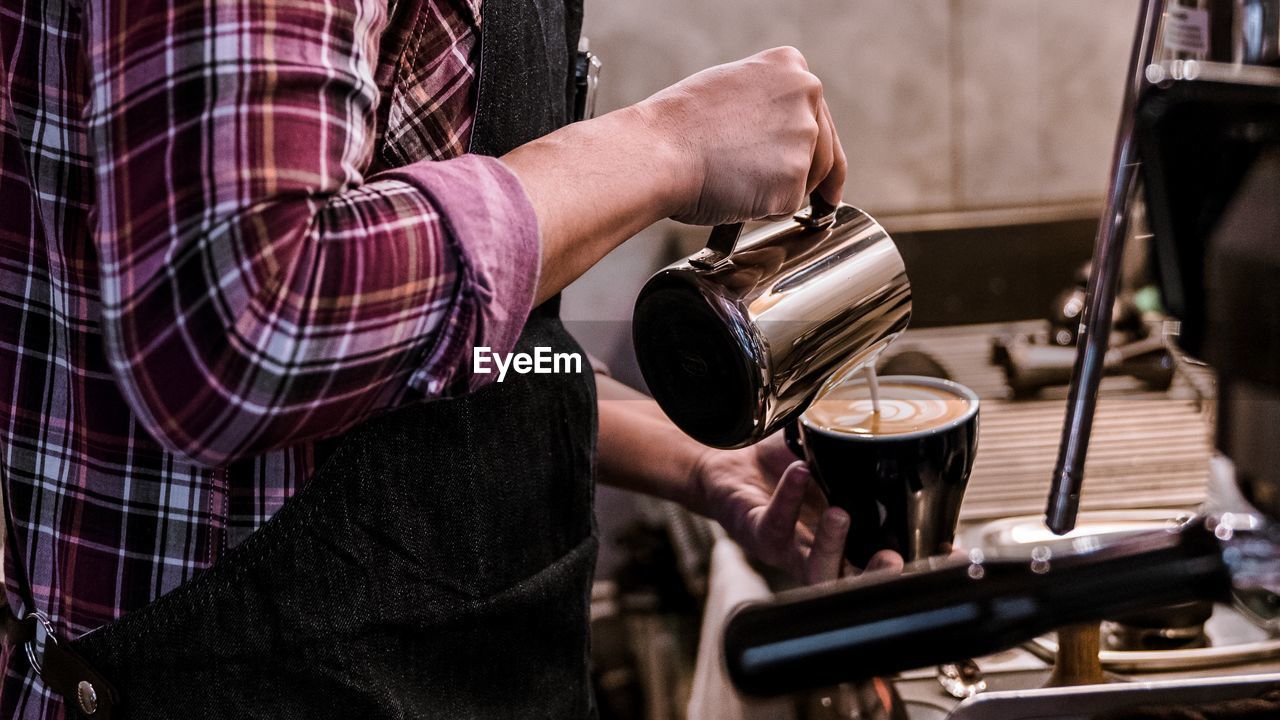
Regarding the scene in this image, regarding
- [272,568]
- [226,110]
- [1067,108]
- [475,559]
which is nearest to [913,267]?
[1067,108]

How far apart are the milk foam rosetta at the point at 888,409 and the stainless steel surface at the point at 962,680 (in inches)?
6.5

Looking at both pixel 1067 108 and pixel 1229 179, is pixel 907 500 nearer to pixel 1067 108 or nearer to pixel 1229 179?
pixel 1229 179

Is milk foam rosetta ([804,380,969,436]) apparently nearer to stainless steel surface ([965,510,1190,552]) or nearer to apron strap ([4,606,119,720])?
stainless steel surface ([965,510,1190,552])

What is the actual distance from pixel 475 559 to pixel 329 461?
0.40 feet

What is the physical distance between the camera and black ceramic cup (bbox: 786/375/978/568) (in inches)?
26.1

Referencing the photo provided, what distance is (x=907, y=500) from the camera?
677 millimetres

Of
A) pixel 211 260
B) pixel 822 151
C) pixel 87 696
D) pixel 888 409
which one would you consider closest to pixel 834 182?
pixel 822 151

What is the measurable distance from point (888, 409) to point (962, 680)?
0.63ft

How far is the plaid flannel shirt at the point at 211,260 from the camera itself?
1.33 ft

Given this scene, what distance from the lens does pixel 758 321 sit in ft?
2.03

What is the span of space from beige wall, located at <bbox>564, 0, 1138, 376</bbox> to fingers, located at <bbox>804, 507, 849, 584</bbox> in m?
1.13

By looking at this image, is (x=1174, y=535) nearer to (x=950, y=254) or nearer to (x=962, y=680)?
(x=962, y=680)

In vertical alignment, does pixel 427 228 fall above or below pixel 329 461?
above

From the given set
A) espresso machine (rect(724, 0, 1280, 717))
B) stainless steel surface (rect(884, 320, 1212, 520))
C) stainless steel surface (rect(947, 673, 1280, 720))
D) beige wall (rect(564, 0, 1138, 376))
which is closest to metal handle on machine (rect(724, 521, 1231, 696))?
espresso machine (rect(724, 0, 1280, 717))
